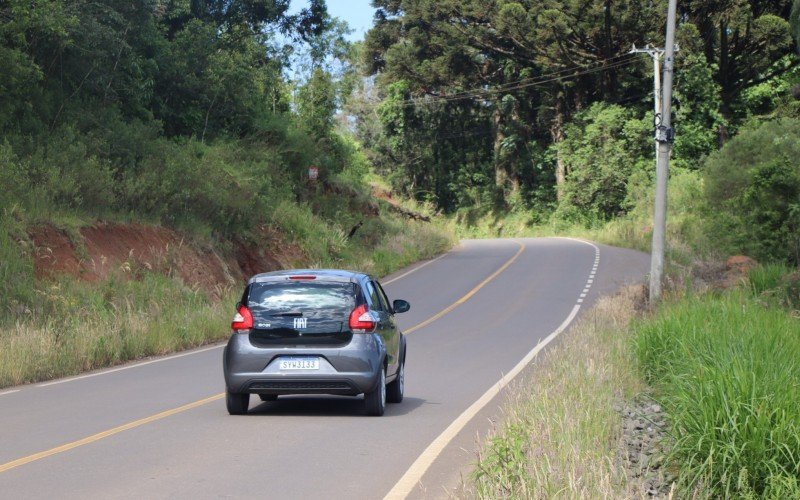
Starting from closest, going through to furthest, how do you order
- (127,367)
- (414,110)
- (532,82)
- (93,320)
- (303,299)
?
1. (303,299)
2. (127,367)
3. (93,320)
4. (532,82)
5. (414,110)

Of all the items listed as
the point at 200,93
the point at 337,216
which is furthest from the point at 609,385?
the point at 337,216

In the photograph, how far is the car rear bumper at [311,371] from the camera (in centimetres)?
1264

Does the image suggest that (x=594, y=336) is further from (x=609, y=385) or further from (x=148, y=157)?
(x=148, y=157)

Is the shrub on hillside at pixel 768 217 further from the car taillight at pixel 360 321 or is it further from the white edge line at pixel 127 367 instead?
the car taillight at pixel 360 321

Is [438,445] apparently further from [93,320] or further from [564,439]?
[93,320]

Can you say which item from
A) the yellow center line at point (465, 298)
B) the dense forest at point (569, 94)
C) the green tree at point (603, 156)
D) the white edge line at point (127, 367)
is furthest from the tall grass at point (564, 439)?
the green tree at point (603, 156)

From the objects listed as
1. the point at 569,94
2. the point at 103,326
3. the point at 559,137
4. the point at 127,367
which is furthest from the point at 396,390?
the point at 569,94

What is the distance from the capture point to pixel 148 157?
33.2m

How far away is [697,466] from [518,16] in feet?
196

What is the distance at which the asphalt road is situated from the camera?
8961 millimetres

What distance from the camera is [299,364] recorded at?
12.7 meters

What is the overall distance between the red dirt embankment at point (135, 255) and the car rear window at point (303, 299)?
12.4m

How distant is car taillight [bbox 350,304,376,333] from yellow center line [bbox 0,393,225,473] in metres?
2.46

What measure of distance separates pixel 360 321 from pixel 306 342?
656 mm
